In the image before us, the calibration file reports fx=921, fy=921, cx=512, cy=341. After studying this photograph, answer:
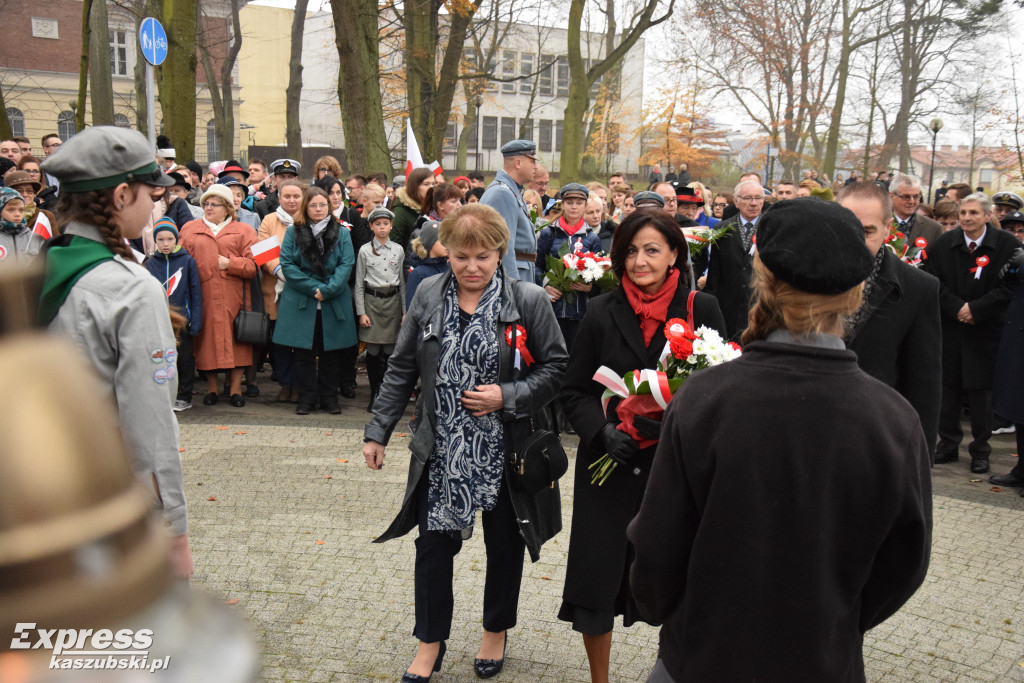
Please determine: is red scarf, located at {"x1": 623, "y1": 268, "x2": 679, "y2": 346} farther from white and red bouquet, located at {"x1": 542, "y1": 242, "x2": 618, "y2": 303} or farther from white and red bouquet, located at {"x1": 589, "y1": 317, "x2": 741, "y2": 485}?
white and red bouquet, located at {"x1": 542, "y1": 242, "x2": 618, "y2": 303}

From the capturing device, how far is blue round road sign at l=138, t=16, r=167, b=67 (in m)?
9.19

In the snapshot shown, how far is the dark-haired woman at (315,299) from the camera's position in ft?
30.6

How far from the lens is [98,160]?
2787 millimetres

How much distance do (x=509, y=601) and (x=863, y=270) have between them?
2.65 m

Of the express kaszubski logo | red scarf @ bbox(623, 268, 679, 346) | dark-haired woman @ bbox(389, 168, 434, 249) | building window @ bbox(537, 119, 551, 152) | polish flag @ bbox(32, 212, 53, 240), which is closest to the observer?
the express kaszubski logo

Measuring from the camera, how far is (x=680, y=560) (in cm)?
237

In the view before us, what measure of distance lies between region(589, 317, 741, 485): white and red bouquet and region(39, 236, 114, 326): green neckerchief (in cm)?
198

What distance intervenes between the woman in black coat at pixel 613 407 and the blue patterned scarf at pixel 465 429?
1.20 feet

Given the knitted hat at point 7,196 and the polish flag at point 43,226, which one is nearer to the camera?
the knitted hat at point 7,196

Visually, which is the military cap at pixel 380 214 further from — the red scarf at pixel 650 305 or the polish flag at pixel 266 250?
the red scarf at pixel 650 305

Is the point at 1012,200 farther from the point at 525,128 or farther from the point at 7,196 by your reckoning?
the point at 525,128

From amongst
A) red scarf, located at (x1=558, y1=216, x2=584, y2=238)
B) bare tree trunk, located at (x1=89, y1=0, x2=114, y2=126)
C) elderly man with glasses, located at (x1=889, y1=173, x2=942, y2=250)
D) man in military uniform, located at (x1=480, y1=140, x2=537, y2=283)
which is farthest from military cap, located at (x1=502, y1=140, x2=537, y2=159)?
bare tree trunk, located at (x1=89, y1=0, x2=114, y2=126)

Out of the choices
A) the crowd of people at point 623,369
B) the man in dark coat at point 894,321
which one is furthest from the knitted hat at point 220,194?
the man in dark coat at point 894,321

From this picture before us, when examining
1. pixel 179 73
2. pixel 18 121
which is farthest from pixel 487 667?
pixel 18 121
